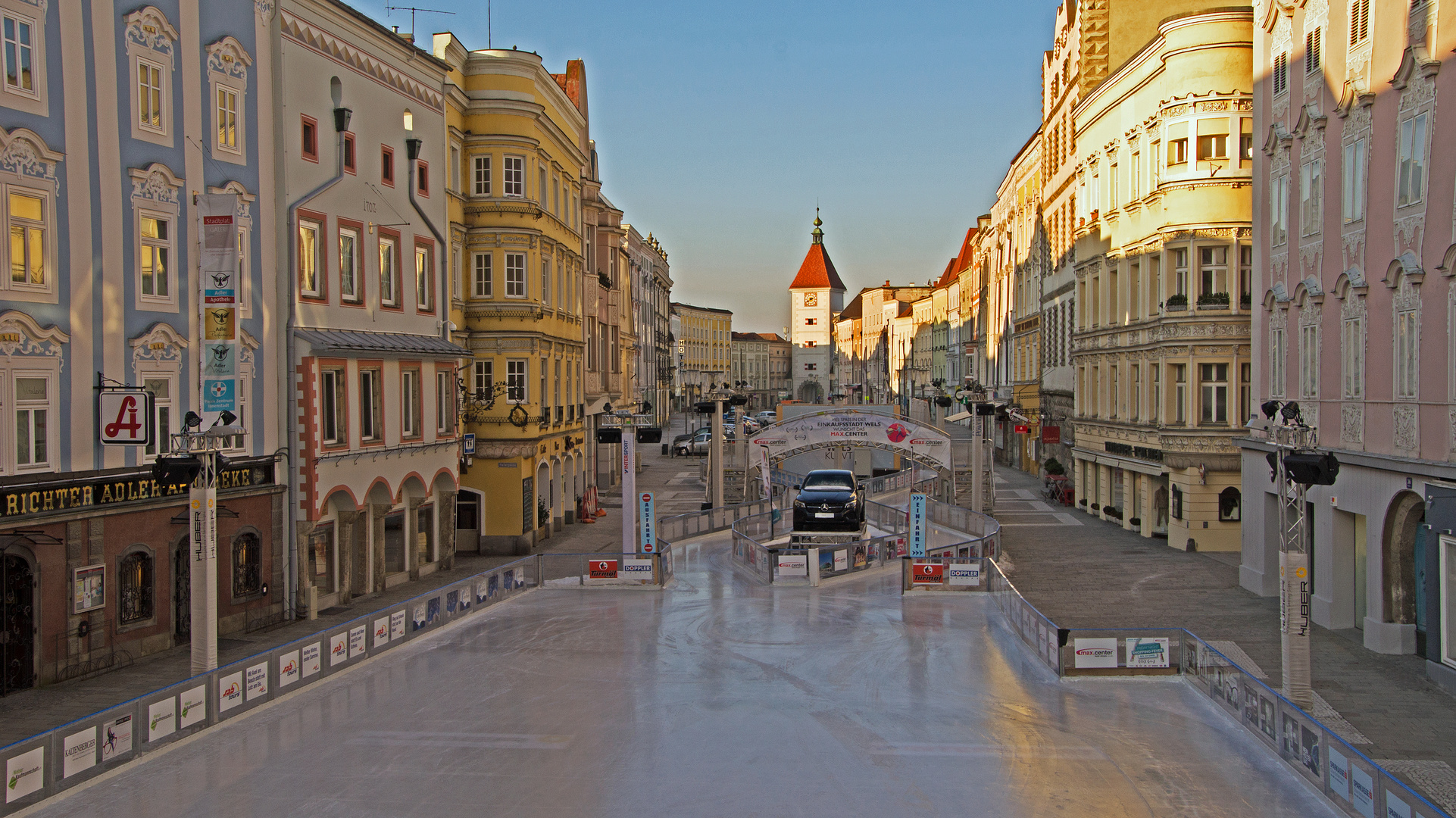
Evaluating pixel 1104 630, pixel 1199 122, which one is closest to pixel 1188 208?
pixel 1199 122

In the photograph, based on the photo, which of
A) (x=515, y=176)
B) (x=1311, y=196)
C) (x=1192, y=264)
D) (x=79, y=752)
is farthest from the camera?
(x=515, y=176)

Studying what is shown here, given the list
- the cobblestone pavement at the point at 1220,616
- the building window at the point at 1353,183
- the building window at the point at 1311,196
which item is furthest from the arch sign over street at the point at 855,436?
the building window at the point at 1353,183

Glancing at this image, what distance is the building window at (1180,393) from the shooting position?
33.4 meters

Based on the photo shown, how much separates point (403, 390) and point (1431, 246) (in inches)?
935

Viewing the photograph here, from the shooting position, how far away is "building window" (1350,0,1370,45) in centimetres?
2134

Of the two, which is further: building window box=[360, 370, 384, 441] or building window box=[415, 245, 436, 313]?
building window box=[415, 245, 436, 313]

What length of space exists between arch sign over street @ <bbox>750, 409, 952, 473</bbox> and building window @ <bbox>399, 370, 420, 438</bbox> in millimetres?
12844

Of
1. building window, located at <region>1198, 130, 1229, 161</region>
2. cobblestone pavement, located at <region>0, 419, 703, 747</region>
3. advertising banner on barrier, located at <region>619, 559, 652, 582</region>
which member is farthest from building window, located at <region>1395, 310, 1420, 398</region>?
cobblestone pavement, located at <region>0, 419, 703, 747</region>

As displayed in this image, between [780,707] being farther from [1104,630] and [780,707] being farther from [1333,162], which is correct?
[1333,162]

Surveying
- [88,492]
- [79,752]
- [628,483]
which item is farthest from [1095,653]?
[88,492]

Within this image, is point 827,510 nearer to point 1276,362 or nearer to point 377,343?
point 1276,362

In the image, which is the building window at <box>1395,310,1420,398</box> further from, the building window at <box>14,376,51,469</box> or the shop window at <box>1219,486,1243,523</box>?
the building window at <box>14,376,51,469</box>

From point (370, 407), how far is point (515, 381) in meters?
8.99

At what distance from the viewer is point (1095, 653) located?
58.3 feet
